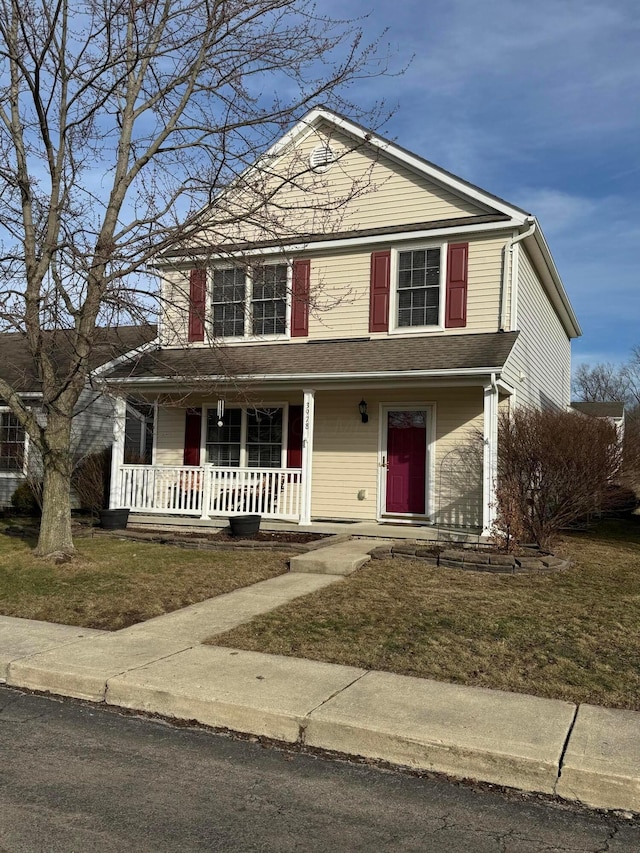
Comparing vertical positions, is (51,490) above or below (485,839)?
above

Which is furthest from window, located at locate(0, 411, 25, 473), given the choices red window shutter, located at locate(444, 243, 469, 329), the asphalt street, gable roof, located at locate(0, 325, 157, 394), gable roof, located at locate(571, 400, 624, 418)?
gable roof, located at locate(571, 400, 624, 418)

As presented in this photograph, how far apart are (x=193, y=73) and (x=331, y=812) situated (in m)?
9.10

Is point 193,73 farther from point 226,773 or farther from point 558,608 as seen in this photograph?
→ point 226,773

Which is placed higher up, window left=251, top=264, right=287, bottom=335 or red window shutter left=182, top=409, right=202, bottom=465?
window left=251, top=264, right=287, bottom=335

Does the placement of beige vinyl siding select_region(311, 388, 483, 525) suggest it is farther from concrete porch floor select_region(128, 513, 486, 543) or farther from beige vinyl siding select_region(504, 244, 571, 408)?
beige vinyl siding select_region(504, 244, 571, 408)

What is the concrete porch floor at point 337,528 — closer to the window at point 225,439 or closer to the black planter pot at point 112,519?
the black planter pot at point 112,519

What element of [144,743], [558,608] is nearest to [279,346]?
[558,608]

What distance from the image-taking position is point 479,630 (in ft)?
20.4

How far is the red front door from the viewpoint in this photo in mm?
13055

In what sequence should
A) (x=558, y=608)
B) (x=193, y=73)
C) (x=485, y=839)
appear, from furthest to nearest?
1. (x=193, y=73)
2. (x=558, y=608)
3. (x=485, y=839)

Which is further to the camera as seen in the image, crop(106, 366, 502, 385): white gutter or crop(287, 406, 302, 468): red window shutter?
crop(287, 406, 302, 468): red window shutter

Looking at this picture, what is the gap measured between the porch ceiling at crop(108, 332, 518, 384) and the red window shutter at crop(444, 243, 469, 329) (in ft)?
1.06

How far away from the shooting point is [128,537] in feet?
38.3

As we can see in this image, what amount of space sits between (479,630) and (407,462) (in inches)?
277
